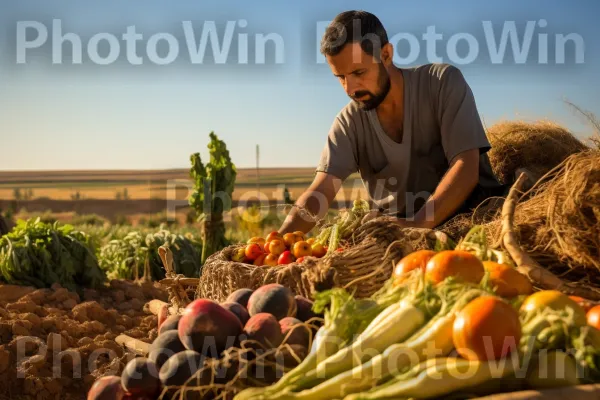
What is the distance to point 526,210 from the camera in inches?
113

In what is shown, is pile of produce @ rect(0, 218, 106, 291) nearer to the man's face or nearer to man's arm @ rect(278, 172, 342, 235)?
man's arm @ rect(278, 172, 342, 235)

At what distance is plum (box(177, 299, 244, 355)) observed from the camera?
2031mm

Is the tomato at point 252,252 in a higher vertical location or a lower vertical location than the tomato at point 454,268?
lower

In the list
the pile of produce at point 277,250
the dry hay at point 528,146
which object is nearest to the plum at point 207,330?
the pile of produce at point 277,250

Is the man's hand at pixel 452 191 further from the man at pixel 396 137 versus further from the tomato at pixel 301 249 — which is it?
the tomato at pixel 301 249

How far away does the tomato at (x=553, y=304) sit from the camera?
1987 mm

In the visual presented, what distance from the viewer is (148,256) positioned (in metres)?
8.97

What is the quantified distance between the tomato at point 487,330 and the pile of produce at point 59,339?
2.54m

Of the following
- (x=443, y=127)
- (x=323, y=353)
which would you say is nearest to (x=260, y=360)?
(x=323, y=353)

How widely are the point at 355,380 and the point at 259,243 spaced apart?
2.03 metres

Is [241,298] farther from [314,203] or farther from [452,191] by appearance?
[314,203]

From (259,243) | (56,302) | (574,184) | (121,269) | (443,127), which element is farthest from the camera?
(121,269)

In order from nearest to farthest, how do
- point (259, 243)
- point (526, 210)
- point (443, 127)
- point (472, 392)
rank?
point (472, 392) → point (526, 210) → point (259, 243) → point (443, 127)

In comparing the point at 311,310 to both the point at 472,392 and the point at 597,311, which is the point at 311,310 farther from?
the point at 597,311
